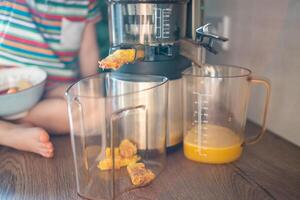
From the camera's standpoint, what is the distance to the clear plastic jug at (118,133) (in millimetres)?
533

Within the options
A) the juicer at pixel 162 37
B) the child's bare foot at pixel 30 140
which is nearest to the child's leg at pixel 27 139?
the child's bare foot at pixel 30 140

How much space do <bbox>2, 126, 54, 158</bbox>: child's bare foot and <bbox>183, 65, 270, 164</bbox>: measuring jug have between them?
276mm

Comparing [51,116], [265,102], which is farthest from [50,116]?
[265,102]

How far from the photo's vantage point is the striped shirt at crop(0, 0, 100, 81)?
2.64 ft

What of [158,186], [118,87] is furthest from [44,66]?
[158,186]

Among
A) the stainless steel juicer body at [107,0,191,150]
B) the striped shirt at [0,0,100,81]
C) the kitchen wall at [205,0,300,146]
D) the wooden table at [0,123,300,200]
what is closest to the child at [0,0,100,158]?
the striped shirt at [0,0,100,81]

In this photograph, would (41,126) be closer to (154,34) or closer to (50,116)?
(50,116)

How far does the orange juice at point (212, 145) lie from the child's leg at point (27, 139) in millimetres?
276

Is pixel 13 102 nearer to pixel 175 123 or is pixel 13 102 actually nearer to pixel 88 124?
pixel 88 124

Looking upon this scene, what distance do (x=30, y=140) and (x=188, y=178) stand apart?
323mm

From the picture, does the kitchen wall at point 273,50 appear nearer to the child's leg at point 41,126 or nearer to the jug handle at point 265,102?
the jug handle at point 265,102

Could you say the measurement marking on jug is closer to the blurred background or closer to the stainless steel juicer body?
the stainless steel juicer body

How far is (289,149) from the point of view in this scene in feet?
2.23

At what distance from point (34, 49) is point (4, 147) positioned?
0.27 metres
